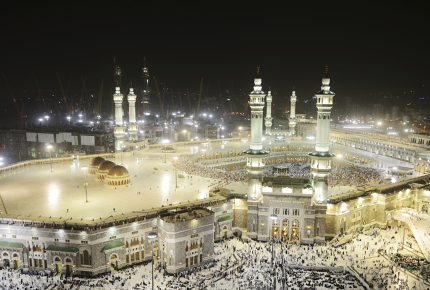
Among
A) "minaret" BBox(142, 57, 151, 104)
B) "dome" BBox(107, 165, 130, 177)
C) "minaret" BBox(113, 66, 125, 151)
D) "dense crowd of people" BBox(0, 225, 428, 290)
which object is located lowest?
"dense crowd of people" BBox(0, 225, 428, 290)

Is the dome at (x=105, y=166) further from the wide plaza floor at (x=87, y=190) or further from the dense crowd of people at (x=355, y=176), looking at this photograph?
the dense crowd of people at (x=355, y=176)

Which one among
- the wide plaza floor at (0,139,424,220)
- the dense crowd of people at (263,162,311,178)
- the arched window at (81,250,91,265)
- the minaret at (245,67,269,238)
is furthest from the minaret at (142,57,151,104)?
the arched window at (81,250,91,265)

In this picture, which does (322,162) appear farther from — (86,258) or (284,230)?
(86,258)

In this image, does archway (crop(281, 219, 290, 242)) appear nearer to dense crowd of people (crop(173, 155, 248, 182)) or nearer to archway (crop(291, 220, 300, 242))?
archway (crop(291, 220, 300, 242))

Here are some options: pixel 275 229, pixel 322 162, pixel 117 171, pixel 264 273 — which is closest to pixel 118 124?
pixel 117 171

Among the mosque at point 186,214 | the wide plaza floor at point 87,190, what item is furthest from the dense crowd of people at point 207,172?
the mosque at point 186,214

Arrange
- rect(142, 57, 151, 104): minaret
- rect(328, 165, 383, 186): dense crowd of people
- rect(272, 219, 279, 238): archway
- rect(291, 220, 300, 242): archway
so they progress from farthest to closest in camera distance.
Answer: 1. rect(142, 57, 151, 104): minaret
2. rect(328, 165, 383, 186): dense crowd of people
3. rect(272, 219, 279, 238): archway
4. rect(291, 220, 300, 242): archway

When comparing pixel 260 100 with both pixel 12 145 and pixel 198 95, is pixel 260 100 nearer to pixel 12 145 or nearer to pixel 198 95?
pixel 12 145
